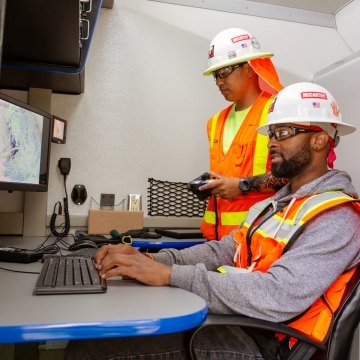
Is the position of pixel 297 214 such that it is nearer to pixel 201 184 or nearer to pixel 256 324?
pixel 256 324

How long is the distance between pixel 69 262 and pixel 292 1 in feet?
8.77

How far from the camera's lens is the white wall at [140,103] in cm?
280

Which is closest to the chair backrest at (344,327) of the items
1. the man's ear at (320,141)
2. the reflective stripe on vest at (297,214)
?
the reflective stripe on vest at (297,214)

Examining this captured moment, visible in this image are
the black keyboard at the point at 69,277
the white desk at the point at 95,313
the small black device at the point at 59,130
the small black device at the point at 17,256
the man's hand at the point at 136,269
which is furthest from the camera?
the small black device at the point at 59,130

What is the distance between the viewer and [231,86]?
223 centimetres

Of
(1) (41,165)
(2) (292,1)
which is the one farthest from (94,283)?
(2) (292,1)

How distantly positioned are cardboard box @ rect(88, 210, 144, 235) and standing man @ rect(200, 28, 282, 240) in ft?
1.74

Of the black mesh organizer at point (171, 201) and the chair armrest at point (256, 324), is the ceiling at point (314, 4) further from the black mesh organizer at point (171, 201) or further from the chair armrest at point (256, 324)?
the chair armrest at point (256, 324)

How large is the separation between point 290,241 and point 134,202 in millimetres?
1643

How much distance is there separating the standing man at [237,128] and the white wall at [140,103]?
24.5 inches

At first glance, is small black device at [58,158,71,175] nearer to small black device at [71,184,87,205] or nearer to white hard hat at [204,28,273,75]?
small black device at [71,184,87,205]

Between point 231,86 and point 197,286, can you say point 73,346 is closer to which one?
point 197,286

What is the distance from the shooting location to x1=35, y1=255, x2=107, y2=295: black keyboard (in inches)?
39.4

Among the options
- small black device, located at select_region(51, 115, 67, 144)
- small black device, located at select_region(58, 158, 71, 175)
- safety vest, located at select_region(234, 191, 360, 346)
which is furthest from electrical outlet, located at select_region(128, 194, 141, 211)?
safety vest, located at select_region(234, 191, 360, 346)
